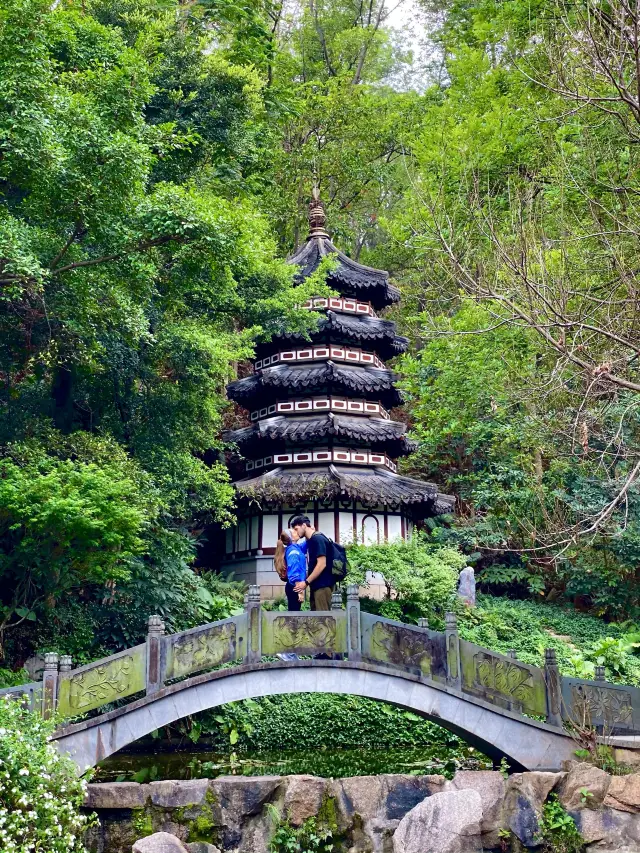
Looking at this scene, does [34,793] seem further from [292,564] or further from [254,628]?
[292,564]

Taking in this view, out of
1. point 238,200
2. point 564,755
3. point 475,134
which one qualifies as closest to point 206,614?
point 564,755

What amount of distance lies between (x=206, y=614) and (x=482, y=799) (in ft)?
25.7

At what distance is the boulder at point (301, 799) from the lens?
10219 mm

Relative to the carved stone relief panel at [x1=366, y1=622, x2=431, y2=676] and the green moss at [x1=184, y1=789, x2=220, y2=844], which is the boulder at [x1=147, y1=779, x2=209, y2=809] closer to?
the green moss at [x1=184, y1=789, x2=220, y2=844]

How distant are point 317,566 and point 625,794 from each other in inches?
180

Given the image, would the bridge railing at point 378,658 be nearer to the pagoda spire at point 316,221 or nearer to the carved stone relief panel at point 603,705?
the carved stone relief panel at point 603,705

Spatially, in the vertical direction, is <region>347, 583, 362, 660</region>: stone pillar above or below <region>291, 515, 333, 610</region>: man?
below

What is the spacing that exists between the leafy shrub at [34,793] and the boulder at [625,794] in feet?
18.3

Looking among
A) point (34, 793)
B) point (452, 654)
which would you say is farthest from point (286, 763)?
point (34, 793)

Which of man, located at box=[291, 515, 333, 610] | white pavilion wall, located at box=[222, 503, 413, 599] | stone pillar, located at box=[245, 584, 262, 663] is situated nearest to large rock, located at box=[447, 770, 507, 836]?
stone pillar, located at box=[245, 584, 262, 663]

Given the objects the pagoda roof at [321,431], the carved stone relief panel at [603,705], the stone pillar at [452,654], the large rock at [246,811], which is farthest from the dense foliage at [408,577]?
the large rock at [246,811]

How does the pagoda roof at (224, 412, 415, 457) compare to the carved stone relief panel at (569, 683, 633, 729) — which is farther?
A: the pagoda roof at (224, 412, 415, 457)

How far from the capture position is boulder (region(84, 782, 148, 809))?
10180 mm

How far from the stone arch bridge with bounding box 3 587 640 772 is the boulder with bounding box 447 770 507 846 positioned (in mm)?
777
